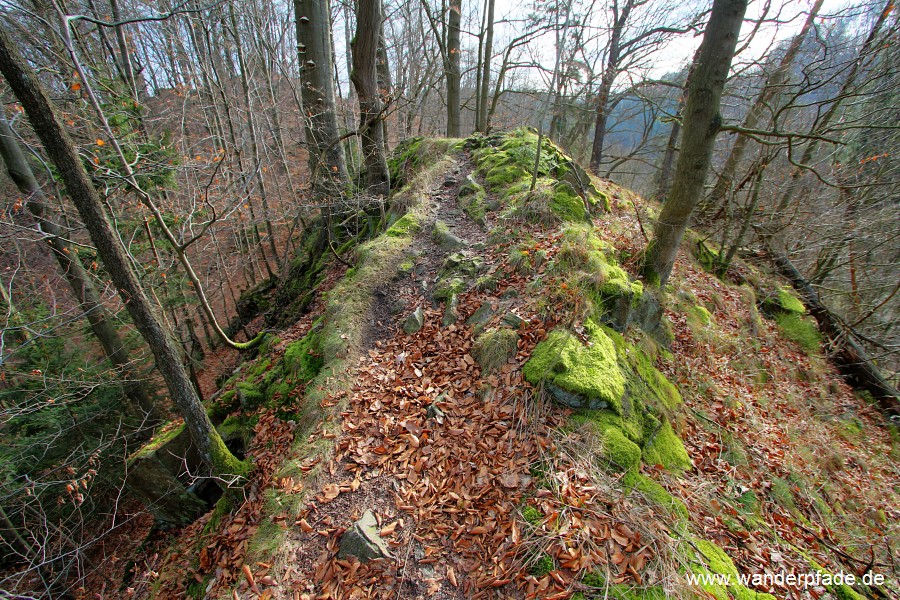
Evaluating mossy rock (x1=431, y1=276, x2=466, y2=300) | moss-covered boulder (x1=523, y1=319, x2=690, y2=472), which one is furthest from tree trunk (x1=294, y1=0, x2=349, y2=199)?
moss-covered boulder (x1=523, y1=319, x2=690, y2=472)

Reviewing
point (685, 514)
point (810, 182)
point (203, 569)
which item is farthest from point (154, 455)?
point (810, 182)

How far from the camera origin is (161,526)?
5.18 meters

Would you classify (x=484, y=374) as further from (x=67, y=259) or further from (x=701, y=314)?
(x=67, y=259)

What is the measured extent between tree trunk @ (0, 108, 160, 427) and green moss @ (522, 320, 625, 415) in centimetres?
682

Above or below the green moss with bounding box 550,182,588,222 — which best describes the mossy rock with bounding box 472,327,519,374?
below

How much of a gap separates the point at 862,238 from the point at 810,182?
241 cm

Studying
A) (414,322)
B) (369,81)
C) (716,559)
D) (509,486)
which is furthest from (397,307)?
(369,81)

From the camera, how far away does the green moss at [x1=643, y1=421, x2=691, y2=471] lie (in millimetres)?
3373

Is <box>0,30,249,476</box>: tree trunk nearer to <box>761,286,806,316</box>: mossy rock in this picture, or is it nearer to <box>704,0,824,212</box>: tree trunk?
<box>704,0,824,212</box>: tree trunk

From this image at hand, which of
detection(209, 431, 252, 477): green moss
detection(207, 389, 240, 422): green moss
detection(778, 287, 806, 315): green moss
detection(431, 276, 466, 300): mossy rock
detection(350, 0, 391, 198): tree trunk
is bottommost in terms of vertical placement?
detection(207, 389, 240, 422): green moss

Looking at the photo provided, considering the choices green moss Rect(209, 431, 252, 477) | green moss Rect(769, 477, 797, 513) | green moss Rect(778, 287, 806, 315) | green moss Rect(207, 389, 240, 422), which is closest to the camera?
green moss Rect(769, 477, 797, 513)

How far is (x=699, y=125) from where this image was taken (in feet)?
15.4

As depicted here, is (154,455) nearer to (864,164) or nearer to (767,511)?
(767,511)

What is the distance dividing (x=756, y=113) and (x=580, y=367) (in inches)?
401
